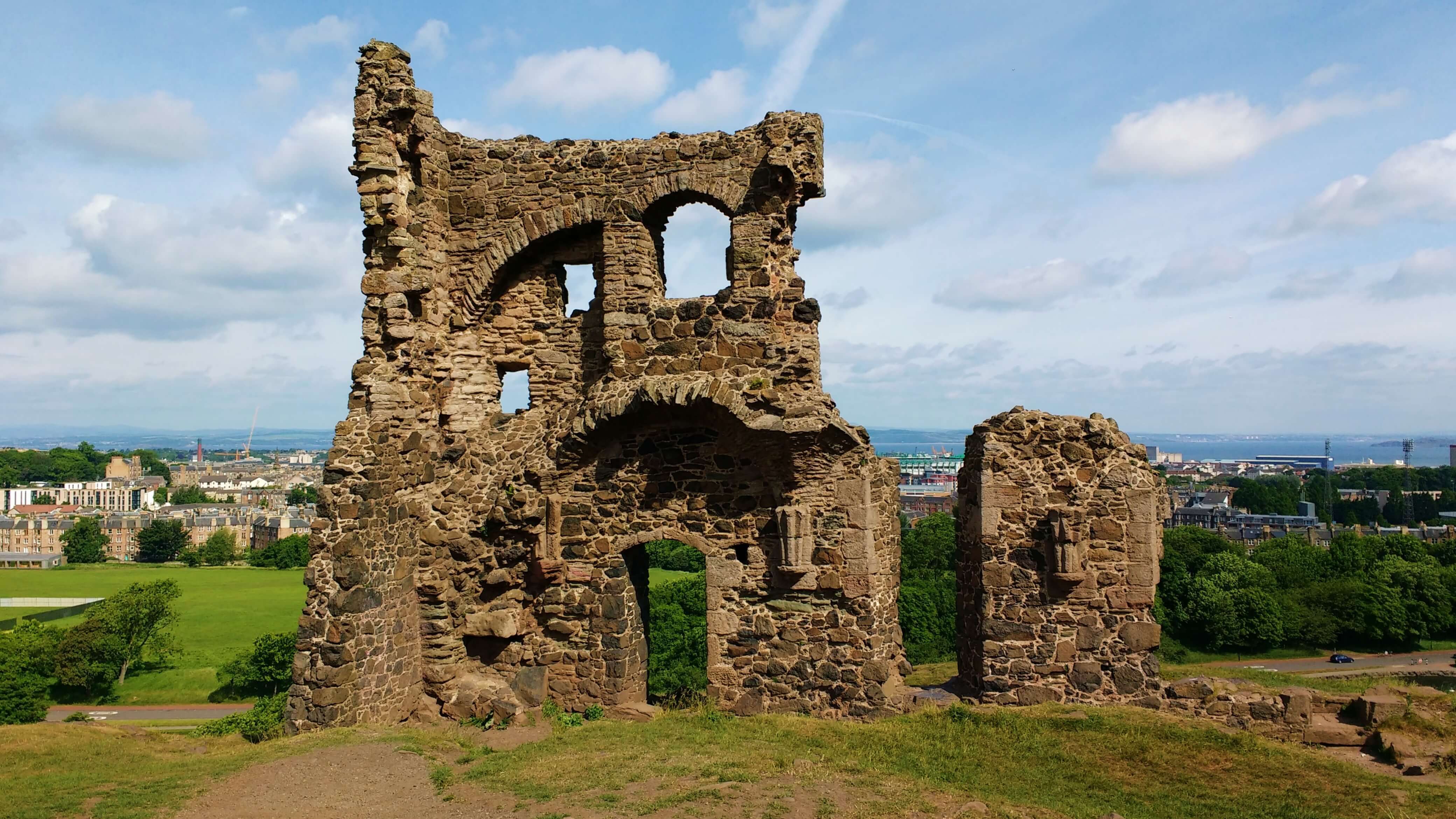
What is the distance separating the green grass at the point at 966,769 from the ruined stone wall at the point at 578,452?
128cm

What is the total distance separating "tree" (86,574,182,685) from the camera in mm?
47562

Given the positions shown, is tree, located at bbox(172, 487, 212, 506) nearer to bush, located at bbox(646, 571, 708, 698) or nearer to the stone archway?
bush, located at bbox(646, 571, 708, 698)

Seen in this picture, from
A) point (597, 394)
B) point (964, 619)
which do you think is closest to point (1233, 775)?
point (964, 619)

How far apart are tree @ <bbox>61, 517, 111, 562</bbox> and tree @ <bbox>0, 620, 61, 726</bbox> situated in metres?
85.4

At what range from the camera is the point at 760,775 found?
8.52 metres

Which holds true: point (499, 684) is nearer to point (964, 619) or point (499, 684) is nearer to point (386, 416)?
point (386, 416)

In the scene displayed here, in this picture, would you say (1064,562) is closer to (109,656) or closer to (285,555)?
(109,656)

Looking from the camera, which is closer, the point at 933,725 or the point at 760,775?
the point at 760,775

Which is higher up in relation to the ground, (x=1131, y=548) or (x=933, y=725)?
(x=1131, y=548)

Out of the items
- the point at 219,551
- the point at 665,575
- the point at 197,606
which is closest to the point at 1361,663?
the point at 665,575

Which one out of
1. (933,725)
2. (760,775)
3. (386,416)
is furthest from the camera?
(386,416)

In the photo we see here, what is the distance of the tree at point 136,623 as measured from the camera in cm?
4756

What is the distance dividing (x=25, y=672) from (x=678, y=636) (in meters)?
27.9

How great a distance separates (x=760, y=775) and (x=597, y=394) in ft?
17.4
